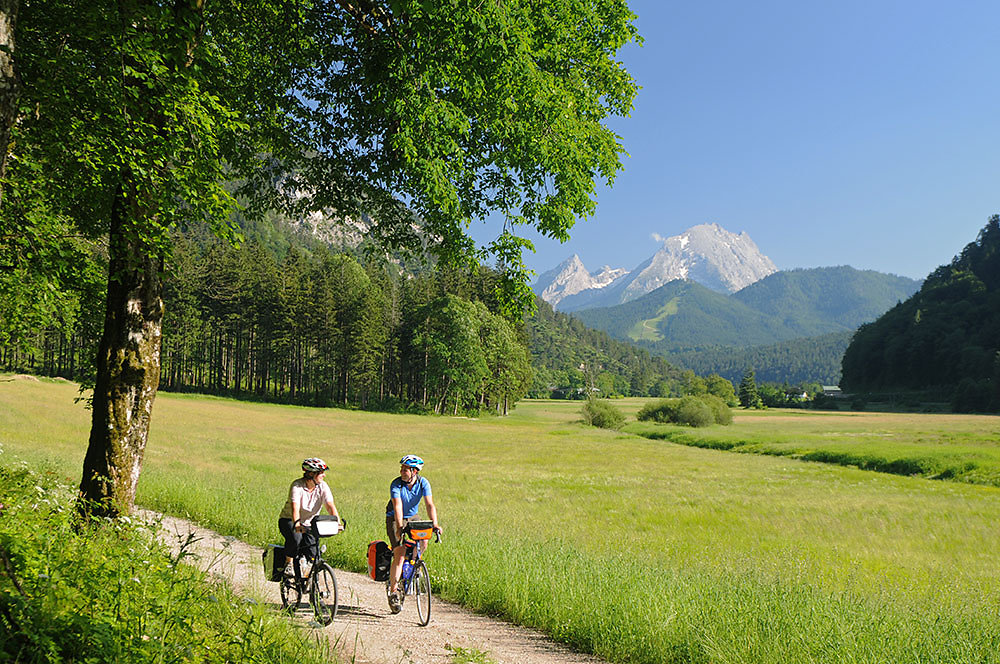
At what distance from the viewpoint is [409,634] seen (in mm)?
7309

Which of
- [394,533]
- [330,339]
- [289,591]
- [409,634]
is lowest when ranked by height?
[409,634]

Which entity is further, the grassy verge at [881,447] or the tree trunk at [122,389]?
the grassy verge at [881,447]

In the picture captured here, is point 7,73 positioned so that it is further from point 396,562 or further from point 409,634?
point 409,634

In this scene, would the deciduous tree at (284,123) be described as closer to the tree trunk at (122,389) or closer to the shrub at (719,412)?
the tree trunk at (122,389)

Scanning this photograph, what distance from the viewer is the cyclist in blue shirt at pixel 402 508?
791 centimetres

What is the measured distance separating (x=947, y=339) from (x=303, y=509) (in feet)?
513

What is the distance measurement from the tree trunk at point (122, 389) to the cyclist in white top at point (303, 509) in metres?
2.44

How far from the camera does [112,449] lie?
27.2 ft

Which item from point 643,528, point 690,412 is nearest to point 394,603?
point 643,528

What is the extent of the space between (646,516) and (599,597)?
1666cm

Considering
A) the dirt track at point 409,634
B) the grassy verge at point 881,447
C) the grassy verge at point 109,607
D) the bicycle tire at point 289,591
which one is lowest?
the grassy verge at point 881,447

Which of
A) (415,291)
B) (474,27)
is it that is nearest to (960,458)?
(474,27)

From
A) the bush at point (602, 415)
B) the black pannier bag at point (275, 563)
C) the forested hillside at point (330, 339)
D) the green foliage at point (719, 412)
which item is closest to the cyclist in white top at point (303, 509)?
the black pannier bag at point (275, 563)

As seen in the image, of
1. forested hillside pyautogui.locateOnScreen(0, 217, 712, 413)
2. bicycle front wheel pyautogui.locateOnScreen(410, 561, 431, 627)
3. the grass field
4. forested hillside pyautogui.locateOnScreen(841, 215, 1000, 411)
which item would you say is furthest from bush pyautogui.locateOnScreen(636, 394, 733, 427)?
bicycle front wheel pyautogui.locateOnScreen(410, 561, 431, 627)
